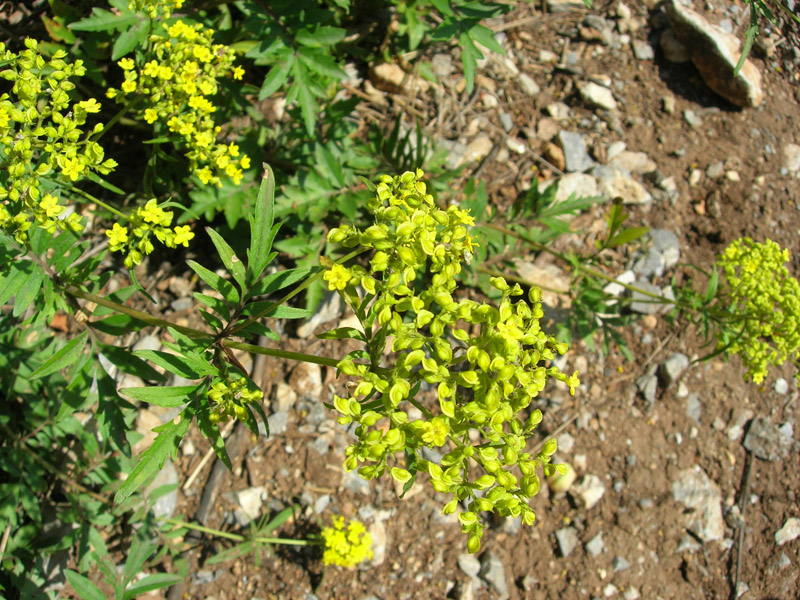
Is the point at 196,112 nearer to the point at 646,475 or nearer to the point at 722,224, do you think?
the point at 646,475

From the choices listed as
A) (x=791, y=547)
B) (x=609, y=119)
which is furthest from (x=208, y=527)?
(x=609, y=119)

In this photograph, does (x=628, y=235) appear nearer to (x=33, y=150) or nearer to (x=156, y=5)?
(x=156, y=5)

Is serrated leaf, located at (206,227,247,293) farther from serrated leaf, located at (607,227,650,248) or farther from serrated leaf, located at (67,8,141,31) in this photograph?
serrated leaf, located at (607,227,650,248)

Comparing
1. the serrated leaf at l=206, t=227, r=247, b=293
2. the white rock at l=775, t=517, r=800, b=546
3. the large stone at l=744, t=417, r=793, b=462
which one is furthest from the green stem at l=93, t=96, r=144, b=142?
the white rock at l=775, t=517, r=800, b=546

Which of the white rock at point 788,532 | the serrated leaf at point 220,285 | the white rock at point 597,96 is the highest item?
the serrated leaf at point 220,285

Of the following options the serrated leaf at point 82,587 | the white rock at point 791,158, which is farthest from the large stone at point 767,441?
the serrated leaf at point 82,587

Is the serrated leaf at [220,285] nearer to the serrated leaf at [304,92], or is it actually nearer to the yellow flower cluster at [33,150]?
the yellow flower cluster at [33,150]

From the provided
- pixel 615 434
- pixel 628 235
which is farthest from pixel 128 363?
pixel 615 434
